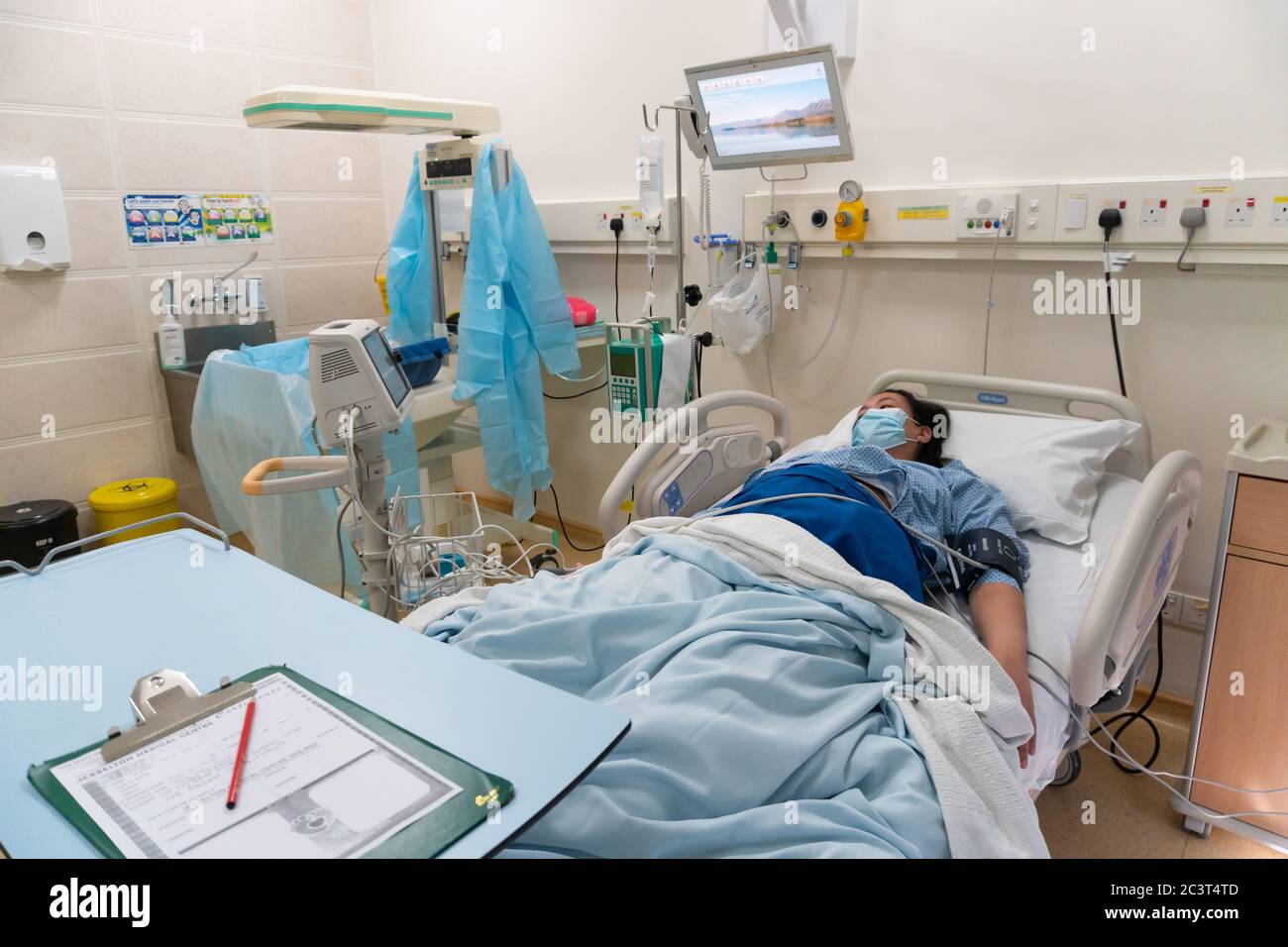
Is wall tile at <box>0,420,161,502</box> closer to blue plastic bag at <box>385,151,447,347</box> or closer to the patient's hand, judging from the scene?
blue plastic bag at <box>385,151,447,347</box>

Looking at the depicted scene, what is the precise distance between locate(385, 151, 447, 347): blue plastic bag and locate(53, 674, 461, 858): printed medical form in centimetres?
243

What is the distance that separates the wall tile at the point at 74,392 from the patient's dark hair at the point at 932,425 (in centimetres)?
299

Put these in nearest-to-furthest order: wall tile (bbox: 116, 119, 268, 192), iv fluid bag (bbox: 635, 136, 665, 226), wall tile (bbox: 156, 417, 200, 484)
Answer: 1. iv fluid bag (bbox: 635, 136, 665, 226)
2. wall tile (bbox: 116, 119, 268, 192)
3. wall tile (bbox: 156, 417, 200, 484)

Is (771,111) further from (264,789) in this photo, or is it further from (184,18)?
(184,18)

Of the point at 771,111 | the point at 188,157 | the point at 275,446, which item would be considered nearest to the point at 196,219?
the point at 188,157

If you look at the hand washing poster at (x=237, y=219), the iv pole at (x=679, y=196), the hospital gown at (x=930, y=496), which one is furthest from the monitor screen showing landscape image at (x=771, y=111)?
the hand washing poster at (x=237, y=219)

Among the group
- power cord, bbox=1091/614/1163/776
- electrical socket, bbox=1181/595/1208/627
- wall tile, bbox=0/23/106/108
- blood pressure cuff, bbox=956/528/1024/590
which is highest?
wall tile, bbox=0/23/106/108

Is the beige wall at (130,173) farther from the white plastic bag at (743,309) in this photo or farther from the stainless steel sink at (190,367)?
the white plastic bag at (743,309)

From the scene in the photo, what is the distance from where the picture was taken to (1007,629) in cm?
160

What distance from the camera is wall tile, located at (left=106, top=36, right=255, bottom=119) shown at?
3385mm

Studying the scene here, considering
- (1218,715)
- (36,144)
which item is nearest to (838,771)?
(1218,715)

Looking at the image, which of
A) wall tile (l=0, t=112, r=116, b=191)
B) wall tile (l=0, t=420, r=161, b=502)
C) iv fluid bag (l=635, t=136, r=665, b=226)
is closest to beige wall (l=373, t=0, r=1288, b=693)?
iv fluid bag (l=635, t=136, r=665, b=226)

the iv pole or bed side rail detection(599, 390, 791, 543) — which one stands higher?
the iv pole
